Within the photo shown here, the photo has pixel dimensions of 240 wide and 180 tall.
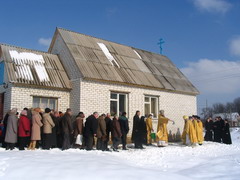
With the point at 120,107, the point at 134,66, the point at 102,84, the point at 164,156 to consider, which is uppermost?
the point at 134,66

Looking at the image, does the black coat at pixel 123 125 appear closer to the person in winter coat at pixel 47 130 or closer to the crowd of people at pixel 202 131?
the person in winter coat at pixel 47 130

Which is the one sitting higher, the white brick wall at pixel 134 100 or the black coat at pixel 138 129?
the white brick wall at pixel 134 100

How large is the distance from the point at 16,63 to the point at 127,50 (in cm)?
780

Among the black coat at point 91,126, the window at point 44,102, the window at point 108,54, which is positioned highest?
the window at point 108,54

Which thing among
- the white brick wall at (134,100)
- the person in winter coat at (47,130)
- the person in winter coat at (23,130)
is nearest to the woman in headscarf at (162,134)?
the white brick wall at (134,100)

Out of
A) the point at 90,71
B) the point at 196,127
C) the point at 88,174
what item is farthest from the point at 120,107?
the point at 88,174

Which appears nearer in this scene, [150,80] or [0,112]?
[0,112]

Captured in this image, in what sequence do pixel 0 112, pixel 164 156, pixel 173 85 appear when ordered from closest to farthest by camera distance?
pixel 164 156 → pixel 0 112 → pixel 173 85

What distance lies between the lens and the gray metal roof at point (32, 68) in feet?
39.1

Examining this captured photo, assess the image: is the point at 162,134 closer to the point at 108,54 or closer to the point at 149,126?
the point at 149,126

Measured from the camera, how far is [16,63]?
1245cm

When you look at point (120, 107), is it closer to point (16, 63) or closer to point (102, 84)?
point (102, 84)

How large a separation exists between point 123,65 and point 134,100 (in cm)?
233

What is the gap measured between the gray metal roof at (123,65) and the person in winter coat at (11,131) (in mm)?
4041
